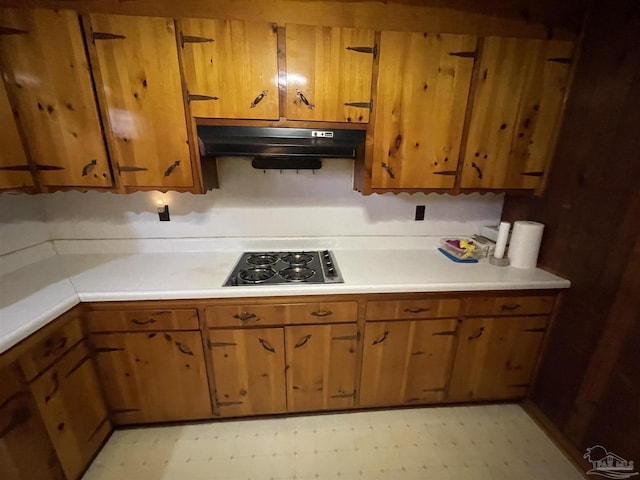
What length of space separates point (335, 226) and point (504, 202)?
125 centimetres

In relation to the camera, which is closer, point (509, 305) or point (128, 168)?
point (128, 168)

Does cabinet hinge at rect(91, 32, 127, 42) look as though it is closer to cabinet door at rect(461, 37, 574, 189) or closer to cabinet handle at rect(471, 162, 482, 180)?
cabinet door at rect(461, 37, 574, 189)

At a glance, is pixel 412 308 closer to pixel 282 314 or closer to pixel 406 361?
pixel 406 361

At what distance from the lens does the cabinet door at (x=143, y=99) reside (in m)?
1.22

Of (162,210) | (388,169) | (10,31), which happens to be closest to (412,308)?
(388,169)

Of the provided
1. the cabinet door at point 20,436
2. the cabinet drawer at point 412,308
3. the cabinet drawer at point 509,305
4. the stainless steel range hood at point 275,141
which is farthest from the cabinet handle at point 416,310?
the cabinet door at point 20,436

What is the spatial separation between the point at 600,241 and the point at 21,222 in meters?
3.18

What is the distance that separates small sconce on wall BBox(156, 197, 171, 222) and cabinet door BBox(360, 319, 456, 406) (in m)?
1.47

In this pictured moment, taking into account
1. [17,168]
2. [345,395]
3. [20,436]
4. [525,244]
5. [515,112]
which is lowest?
[345,395]

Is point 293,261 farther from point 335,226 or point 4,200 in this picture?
point 4,200

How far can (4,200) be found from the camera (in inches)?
59.0

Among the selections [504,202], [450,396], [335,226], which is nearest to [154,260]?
[335,226]

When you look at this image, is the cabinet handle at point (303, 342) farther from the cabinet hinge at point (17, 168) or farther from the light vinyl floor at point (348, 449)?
the cabinet hinge at point (17, 168)

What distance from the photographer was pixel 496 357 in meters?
1.63
